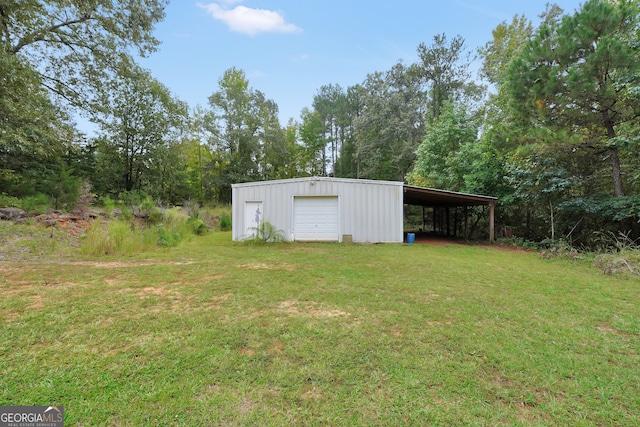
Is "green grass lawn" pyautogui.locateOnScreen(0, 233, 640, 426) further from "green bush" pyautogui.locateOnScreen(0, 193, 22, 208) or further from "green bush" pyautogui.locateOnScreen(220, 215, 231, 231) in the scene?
"green bush" pyautogui.locateOnScreen(220, 215, 231, 231)

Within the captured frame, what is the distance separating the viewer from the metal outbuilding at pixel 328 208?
29.9 feet

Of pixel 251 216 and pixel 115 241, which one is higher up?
pixel 251 216

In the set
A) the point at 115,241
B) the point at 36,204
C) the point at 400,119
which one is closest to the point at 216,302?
the point at 115,241

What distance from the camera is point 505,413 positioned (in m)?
1.48

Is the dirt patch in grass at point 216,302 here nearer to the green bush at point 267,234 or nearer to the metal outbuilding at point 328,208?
the green bush at point 267,234

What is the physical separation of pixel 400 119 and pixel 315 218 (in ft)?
44.4

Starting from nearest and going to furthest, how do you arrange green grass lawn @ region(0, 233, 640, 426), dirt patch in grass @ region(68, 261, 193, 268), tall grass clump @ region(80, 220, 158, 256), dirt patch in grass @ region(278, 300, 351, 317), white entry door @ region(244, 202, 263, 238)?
green grass lawn @ region(0, 233, 640, 426) < dirt patch in grass @ region(278, 300, 351, 317) < dirt patch in grass @ region(68, 261, 193, 268) < tall grass clump @ region(80, 220, 158, 256) < white entry door @ region(244, 202, 263, 238)

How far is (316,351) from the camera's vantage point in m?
2.03

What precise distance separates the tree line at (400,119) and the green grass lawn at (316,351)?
5.96 metres

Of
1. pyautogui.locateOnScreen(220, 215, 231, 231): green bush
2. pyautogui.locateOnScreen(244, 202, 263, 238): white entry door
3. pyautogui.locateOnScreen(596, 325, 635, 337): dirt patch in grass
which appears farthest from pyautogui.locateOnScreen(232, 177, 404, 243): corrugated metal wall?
pyautogui.locateOnScreen(220, 215, 231, 231): green bush

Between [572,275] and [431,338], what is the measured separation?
4548 millimetres

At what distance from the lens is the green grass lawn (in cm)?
147

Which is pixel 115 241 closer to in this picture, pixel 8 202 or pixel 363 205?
pixel 8 202

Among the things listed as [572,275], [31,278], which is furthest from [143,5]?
[572,275]
